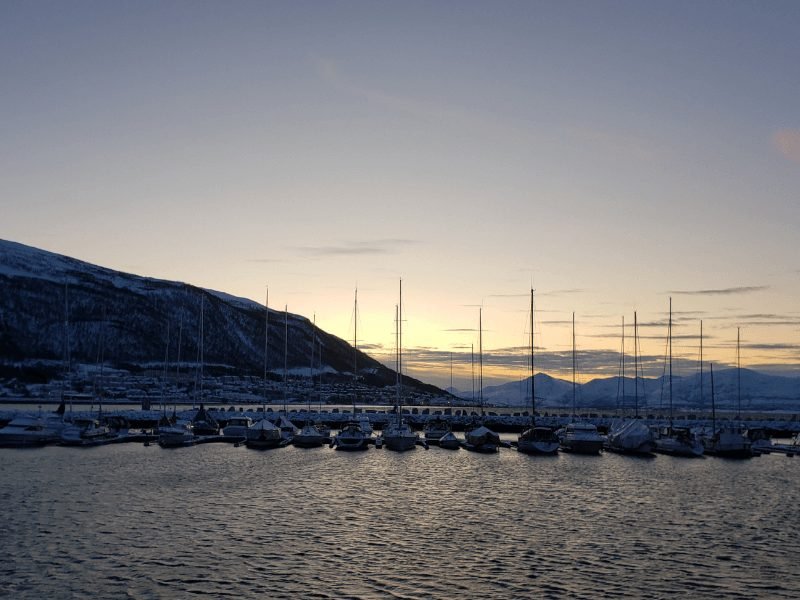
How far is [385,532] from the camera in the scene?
39.1 metres

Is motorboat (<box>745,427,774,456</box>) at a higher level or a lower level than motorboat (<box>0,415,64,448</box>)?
lower

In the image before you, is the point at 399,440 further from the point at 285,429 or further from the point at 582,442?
the point at 582,442

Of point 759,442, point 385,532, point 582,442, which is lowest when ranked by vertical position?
point 759,442

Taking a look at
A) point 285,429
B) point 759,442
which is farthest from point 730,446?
point 285,429

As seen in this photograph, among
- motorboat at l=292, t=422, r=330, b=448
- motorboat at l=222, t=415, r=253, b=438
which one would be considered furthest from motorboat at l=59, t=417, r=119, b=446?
motorboat at l=292, t=422, r=330, b=448

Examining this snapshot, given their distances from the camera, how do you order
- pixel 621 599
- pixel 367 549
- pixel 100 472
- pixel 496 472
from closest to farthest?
pixel 621 599, pixel 367 549, pixel 100 472, pixel 496 472

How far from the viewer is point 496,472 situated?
67.9 metres

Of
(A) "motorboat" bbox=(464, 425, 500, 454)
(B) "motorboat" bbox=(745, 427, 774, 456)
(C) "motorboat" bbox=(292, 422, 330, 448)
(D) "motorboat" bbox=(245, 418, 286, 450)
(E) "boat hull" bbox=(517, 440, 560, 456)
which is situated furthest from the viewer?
(B) "motorboat" bbox=(745, 427, 774, 456)

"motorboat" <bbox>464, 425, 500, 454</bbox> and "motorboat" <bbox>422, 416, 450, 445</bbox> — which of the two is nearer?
"motorboat" <bbox>464, 425, 500, 454</bbox>

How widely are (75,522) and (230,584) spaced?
1516cm

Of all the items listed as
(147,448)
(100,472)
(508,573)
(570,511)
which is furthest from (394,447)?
(508,573)

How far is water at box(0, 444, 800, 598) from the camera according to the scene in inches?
1144

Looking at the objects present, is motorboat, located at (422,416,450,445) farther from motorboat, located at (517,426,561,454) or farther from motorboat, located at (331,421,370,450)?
motorboat, located at (517,426,561,454)

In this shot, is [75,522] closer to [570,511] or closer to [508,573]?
[508,573]
